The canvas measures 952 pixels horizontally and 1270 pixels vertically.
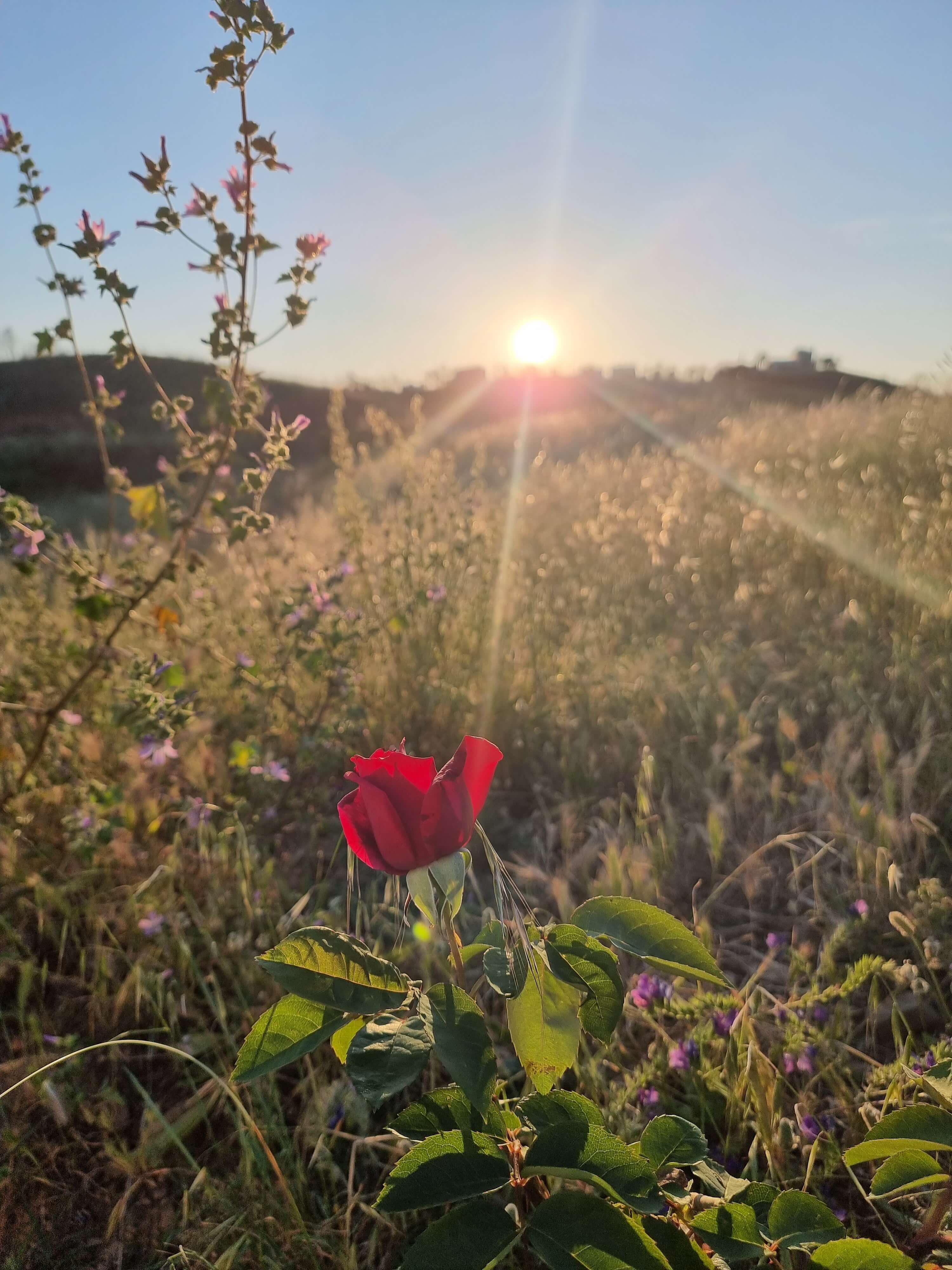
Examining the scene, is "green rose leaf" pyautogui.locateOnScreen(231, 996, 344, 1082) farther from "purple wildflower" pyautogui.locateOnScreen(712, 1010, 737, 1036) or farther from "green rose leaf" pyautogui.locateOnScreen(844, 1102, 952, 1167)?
"purple wildflower" pyautogui.locateOnScreen(712, 1010, 737, 1036)

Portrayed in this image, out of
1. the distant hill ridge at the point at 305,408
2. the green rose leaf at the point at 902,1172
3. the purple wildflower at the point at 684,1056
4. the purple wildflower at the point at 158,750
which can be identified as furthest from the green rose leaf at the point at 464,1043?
the distant hill ridge at the point at 305,408

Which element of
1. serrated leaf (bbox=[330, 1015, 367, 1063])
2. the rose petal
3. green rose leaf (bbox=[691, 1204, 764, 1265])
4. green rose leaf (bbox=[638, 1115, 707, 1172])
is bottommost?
green rose leaf (bbox=[691, 1204, 764, 1265])

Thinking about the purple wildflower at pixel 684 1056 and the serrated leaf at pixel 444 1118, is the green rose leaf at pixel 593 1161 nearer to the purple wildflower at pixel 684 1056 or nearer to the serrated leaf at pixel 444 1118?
the serrated leaf at pixel 444 1118

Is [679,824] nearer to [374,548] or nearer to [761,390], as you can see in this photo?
[374,548]

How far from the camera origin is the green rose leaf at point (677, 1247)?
59 centimetres

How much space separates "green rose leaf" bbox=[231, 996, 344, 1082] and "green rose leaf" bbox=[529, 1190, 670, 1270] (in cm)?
22

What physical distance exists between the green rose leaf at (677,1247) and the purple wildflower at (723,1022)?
0.71 meters

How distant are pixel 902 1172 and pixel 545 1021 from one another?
393 mm

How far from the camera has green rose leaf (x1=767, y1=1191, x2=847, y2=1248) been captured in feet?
2.04

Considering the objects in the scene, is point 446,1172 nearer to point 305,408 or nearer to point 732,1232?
point 732,1232

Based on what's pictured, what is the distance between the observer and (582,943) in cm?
63

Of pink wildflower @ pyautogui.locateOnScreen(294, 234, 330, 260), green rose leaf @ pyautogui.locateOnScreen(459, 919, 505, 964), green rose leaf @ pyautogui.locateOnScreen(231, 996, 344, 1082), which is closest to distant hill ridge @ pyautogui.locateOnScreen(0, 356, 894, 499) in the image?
pink wildflower @ pyautogui.locateOnScreen(294, 234, 330, 260)

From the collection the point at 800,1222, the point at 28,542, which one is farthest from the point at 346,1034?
the point at 28,542

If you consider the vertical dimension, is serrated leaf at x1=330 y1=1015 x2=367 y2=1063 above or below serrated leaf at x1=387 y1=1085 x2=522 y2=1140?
above
